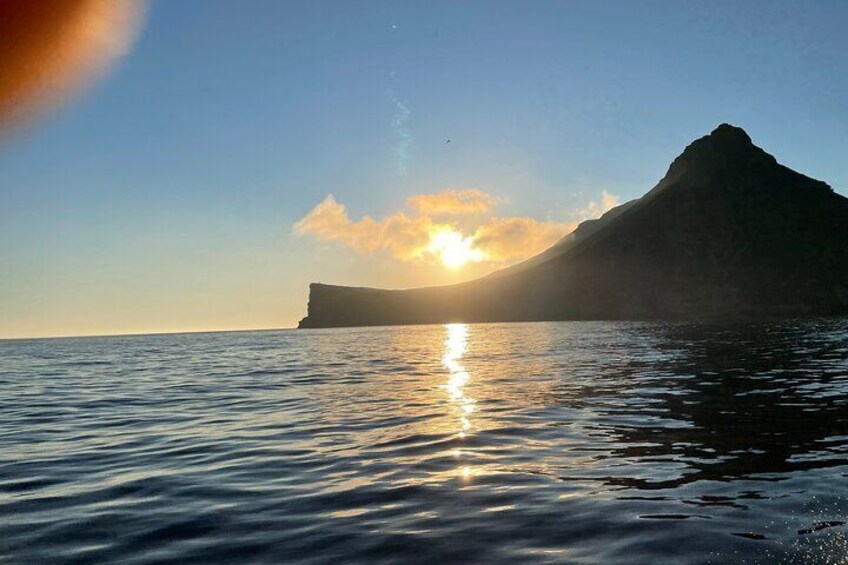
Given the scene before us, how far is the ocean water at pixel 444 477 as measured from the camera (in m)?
7.78

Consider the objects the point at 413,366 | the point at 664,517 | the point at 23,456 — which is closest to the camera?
the point at 664,517

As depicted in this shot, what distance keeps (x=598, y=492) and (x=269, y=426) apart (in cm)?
1123

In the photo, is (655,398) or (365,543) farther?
(655,398)

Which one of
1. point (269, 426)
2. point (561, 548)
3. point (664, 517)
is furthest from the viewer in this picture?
point (269, 426)

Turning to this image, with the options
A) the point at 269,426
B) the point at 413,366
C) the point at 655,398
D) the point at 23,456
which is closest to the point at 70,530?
the point at 23,456

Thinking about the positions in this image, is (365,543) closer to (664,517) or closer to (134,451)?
(664,517)

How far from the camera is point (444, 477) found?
448 inches

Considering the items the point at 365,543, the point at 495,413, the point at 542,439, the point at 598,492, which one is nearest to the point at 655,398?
the point at 495,413

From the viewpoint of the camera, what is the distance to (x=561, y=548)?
750 centimetres

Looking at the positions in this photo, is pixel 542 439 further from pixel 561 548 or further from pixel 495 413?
pixel 561 548

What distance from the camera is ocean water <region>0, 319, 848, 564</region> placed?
778 cm

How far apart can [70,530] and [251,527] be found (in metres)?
2.58

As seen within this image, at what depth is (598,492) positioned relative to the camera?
32.6 feet

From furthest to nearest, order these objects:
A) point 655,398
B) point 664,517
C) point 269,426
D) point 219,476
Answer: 1. point 655,398
2. point 269,426
3. point 219,476
4. point 664,517
